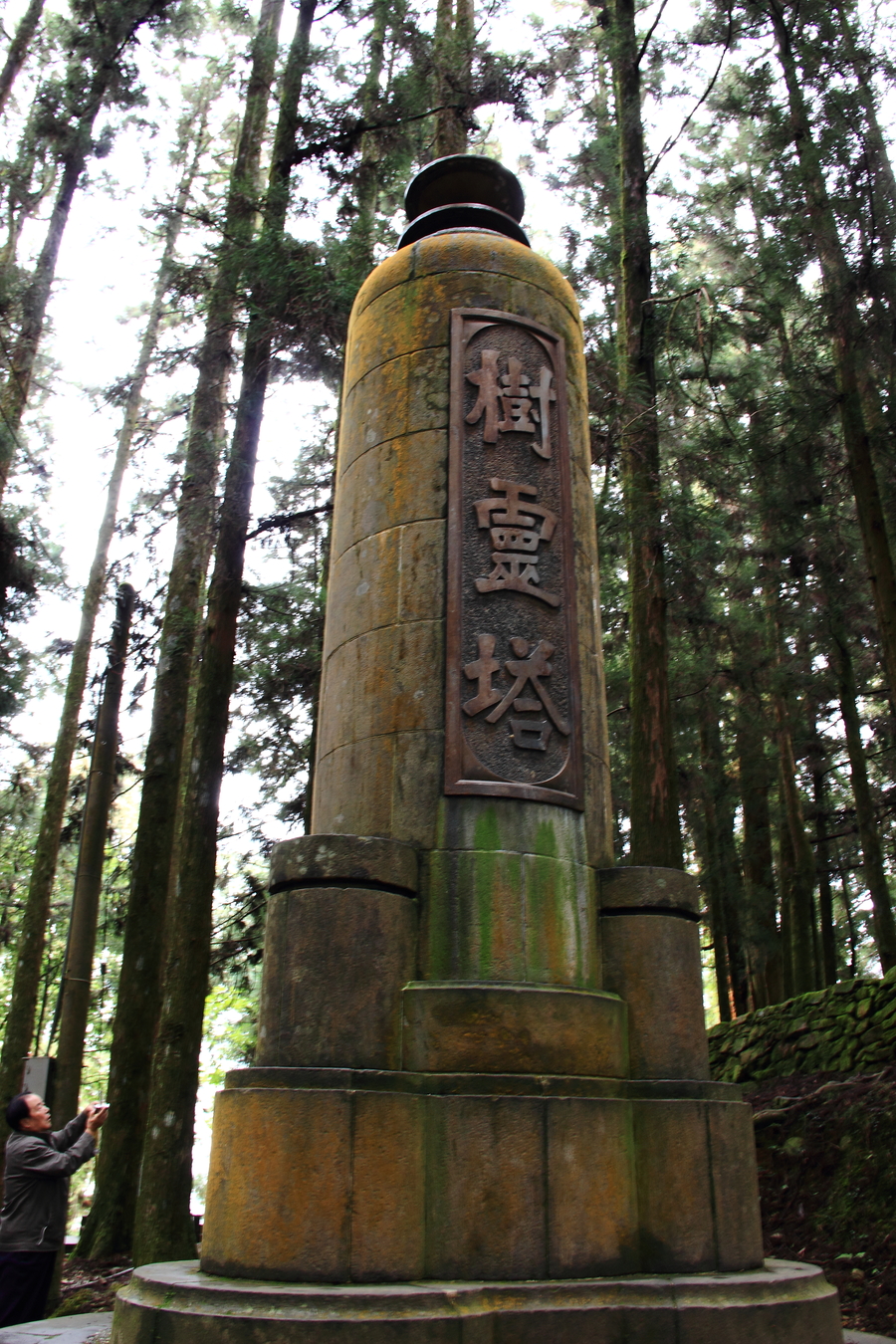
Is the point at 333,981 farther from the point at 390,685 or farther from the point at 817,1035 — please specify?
the point at 817,1035

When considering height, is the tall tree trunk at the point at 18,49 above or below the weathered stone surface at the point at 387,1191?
above

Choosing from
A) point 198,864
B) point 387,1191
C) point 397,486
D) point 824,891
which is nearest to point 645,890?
point 387,1191

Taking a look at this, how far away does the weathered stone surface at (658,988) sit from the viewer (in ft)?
12.2

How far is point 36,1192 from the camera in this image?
4363 millimetres

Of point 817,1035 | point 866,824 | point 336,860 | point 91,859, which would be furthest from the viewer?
point 866,824

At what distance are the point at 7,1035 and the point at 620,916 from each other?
392 inches

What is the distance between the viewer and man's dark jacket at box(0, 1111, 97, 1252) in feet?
14.1

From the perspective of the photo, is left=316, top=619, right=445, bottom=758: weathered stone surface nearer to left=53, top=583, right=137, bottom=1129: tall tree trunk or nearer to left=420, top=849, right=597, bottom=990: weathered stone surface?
left=420, top=849, right=597, bottom=990: weathered stone surface

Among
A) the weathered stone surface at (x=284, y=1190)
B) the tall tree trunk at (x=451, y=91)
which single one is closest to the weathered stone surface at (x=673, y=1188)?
the weathered stone surface at (x=284, y=1190)

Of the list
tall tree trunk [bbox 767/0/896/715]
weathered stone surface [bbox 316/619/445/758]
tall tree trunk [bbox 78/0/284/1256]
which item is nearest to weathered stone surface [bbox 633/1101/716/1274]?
weathered stone surface [bbox 316/619/445/758]

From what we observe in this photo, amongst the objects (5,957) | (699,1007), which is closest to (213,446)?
(699,1007)

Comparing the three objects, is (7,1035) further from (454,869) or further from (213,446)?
(454,869)

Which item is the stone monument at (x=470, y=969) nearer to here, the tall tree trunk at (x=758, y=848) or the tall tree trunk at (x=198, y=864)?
the tall tree trunk at (x=198, y=864)

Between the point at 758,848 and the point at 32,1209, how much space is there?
10.3 meters
